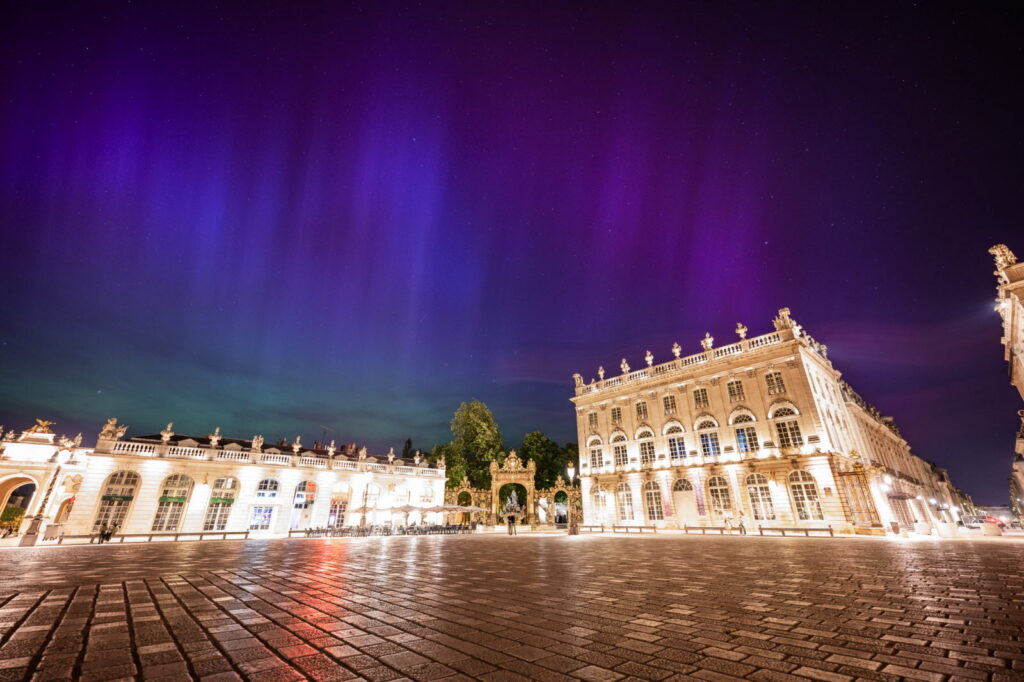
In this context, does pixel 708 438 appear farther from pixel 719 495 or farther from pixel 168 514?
pixel 168 514

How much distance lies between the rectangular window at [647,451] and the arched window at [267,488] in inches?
1229

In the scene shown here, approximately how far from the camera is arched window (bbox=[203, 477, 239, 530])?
104 ft

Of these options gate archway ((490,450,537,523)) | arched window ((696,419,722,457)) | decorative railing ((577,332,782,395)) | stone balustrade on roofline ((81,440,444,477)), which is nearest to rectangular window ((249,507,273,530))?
stone balustrade on roofline ((81,440,444,477))

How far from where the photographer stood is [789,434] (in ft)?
99.5

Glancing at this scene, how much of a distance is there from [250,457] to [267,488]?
2.87 metres

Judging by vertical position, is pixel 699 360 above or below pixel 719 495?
above

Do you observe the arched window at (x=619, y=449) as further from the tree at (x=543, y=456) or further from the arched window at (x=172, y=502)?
the arched window at (x=172, y=502)

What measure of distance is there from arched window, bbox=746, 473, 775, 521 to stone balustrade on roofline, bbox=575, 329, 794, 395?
9129 mm

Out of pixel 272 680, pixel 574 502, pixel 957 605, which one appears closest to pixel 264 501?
pixel 574 502

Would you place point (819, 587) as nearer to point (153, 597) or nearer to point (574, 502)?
point (153, 597)

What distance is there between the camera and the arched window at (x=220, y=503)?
31750mm

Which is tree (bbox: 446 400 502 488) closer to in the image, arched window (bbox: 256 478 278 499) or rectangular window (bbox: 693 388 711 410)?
arched window (bbox: 256 478 278 499)

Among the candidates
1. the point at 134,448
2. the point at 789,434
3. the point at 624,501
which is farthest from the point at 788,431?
the point at 134,448

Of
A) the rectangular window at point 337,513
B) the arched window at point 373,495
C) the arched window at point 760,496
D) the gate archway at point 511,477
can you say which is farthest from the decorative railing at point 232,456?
the arched window at point 760,496
